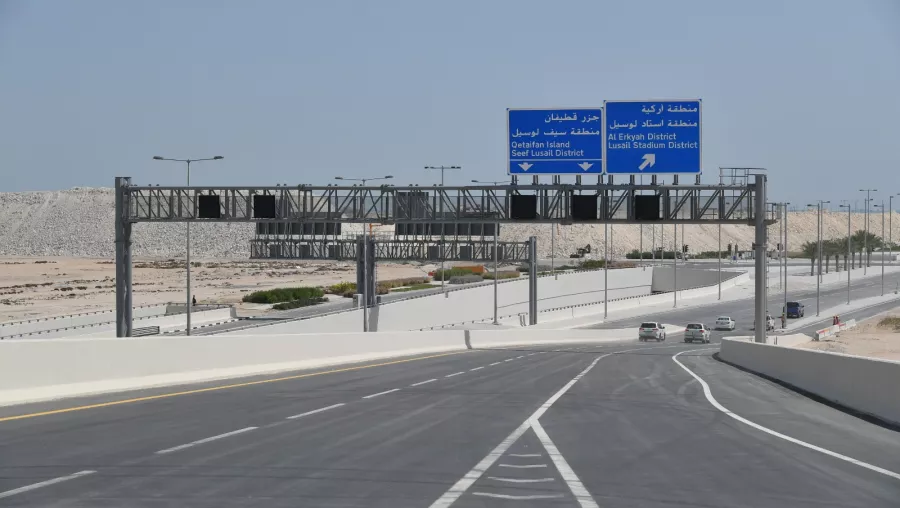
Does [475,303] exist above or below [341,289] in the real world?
below

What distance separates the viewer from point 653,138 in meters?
42.1

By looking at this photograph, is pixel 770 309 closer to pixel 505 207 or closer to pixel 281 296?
pixel 281 296

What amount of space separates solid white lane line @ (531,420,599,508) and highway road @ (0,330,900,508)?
0.03 metres

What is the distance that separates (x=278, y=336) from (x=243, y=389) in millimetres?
7100

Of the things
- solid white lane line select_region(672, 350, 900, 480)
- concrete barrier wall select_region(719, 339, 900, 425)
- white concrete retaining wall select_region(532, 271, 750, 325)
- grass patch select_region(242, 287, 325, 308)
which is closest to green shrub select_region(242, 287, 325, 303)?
grass patch select_region(242, 287, 325, 308)

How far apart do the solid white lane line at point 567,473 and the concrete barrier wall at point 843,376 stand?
20.6ft

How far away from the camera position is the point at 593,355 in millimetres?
51719

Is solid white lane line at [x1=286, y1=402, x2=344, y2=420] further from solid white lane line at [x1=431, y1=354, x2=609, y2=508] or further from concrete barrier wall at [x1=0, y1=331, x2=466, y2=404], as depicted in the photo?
concrete barrier wall at [x1=0, y1=331, x2=466, y2=404]

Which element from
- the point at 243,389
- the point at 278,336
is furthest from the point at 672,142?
the point at 243,389

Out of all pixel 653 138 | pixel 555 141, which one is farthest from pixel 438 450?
pixel 653 138

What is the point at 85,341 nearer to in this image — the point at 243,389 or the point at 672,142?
the point at 243,389

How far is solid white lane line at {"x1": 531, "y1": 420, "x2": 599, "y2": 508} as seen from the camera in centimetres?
1018

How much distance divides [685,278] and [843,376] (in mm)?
127138

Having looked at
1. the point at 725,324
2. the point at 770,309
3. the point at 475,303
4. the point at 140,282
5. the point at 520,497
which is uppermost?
the point at 520,497
